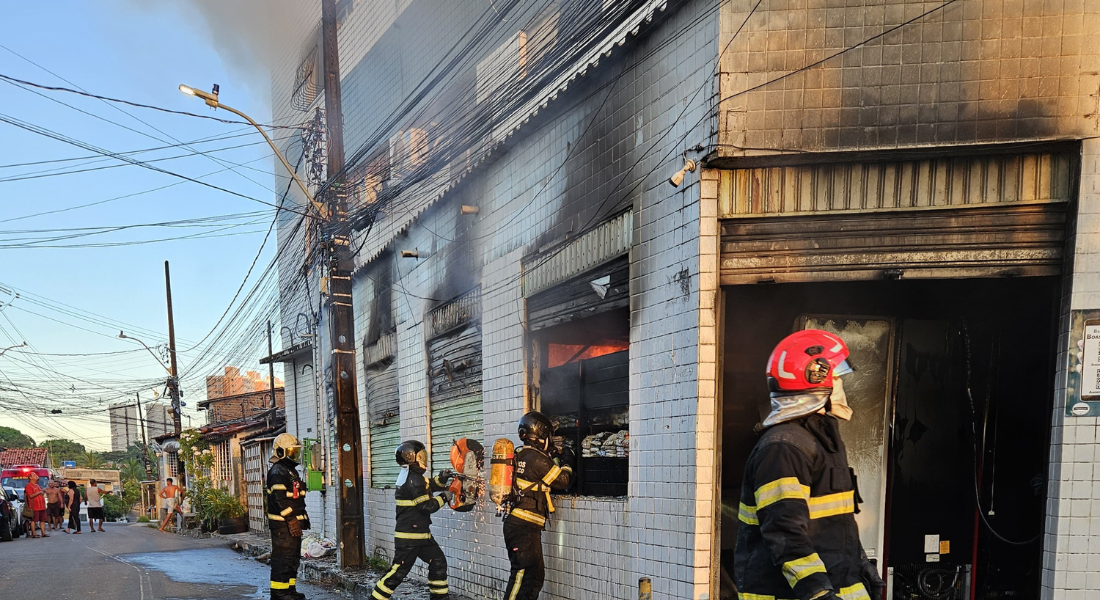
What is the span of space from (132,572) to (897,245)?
1170cm

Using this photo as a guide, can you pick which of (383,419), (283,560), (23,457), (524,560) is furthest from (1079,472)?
(23,457)

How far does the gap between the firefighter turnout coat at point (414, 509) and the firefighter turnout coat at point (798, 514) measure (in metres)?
5.36

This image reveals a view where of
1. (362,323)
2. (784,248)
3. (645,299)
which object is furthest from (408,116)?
(784,248)

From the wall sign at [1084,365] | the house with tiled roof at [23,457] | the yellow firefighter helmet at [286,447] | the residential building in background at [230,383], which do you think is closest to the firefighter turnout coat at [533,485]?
the yellow firefighter helmet at [286,447]

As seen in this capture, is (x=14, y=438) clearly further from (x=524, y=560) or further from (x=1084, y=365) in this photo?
(x=1084, y=365)

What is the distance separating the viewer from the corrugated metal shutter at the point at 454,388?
32.1 ft

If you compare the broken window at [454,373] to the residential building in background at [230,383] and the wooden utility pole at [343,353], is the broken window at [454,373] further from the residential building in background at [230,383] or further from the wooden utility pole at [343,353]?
the residential building in background at [230,383]

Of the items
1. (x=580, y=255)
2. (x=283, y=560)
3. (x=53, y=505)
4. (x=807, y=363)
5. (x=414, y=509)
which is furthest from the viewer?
(x=53, y=505)

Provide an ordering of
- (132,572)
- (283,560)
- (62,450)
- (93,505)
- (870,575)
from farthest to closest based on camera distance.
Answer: (62,450), (93,505), (132,572), (283,560), (870,575)

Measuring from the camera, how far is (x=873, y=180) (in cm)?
560

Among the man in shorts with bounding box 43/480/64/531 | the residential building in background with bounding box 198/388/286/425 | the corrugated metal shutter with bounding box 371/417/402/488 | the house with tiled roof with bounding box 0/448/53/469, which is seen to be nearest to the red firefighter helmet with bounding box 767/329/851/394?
the corrugated metal shutter with bounding box 371/417/402/488

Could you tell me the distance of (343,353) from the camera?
11.4 m

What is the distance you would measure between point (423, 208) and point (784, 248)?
6.69 meters

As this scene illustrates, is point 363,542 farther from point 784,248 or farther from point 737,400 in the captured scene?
point 784,248
